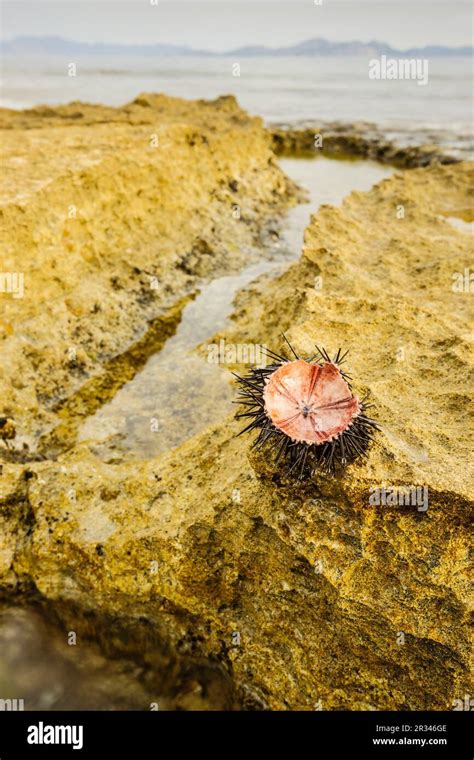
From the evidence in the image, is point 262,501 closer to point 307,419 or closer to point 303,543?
point 303,543

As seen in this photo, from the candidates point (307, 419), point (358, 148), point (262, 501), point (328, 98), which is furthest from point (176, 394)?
point (328, 98)

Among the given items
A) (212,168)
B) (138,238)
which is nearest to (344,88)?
(212,168)

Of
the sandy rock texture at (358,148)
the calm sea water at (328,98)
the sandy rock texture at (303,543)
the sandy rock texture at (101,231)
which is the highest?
the calm sea water at (328,98)

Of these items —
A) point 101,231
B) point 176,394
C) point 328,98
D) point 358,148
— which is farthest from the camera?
point 328,98

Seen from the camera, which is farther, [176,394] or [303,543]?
[176,394]

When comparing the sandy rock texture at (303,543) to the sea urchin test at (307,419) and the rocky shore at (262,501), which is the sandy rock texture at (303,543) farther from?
the sea urchin test at (307,419)

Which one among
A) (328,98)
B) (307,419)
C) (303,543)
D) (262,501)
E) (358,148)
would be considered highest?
(328,98)

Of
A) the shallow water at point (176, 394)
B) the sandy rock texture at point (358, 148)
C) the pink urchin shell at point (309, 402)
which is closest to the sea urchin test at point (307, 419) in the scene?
the pink urchin shell at point (309, 402)
